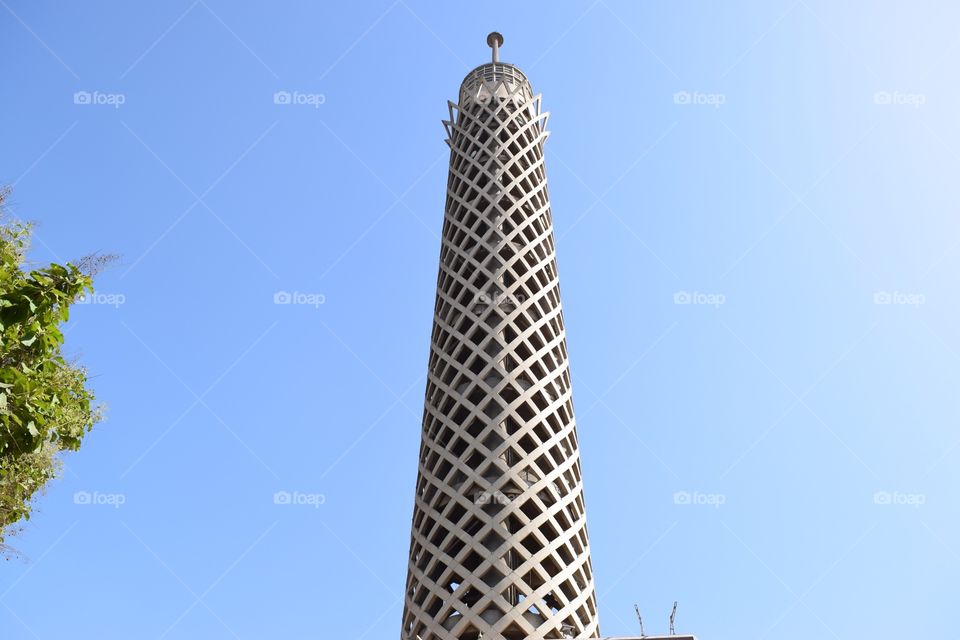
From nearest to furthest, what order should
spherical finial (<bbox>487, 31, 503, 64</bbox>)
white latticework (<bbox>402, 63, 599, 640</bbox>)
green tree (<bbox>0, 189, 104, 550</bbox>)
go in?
1. green tree (<bbox>0, 189, 104, 550</bbox>)
2. white latticework (<bbox>402, 63, 599, 640</bbox>)
3. spherical finial (<bbox>487, 31, 503, 64</bbox>)

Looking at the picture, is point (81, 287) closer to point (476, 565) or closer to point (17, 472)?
point (17, 472)

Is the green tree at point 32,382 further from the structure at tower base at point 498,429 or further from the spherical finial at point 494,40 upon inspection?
the spherical finial at point 494,40

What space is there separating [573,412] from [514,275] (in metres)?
5.90

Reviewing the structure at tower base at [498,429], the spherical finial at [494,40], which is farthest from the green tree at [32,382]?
→ the spherical finial at [494,40]

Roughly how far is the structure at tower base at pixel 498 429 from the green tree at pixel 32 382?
15.3m

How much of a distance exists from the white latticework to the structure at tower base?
5 cm

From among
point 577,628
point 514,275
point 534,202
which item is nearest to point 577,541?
point 577,628

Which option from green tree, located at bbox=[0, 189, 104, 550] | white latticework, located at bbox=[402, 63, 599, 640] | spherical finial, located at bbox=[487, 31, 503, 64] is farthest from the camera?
spherical finial, located at bbox=[487, 31, 503, 64]

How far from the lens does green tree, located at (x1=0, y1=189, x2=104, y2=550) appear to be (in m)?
9.61

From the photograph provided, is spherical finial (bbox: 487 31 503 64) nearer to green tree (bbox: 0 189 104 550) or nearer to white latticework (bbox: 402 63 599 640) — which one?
white latticework (bbox: 402 63 599 640)

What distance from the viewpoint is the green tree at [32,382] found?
9609 mm

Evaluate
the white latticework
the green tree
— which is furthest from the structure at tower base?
the green tree

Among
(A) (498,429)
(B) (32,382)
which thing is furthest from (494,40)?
(B) (32,382)

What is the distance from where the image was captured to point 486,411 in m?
27.6
